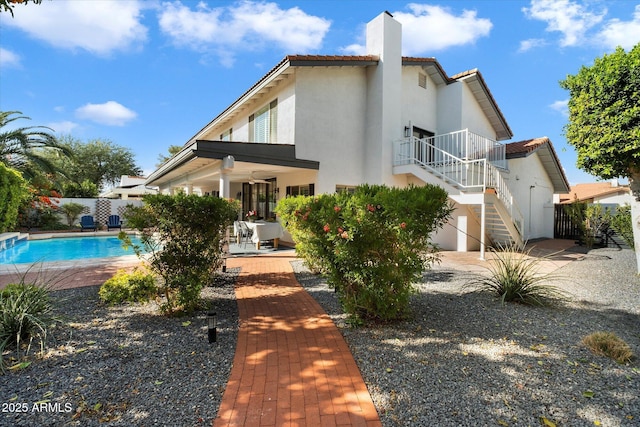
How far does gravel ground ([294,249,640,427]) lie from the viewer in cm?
259

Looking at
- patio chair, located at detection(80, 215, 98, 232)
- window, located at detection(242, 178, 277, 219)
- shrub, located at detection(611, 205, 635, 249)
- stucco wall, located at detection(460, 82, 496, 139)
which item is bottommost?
patio chair, located at detection(80, 215, 98, 232)

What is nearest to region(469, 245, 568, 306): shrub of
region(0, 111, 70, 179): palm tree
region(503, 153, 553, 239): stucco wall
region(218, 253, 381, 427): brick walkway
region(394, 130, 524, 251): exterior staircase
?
region(218, 253, 381, 427): brick walkway

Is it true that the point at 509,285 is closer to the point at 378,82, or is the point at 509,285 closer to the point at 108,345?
the point at 108,345

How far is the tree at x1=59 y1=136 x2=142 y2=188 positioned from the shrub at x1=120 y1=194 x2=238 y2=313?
38949 mm

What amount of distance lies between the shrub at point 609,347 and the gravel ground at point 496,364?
0.11 meters

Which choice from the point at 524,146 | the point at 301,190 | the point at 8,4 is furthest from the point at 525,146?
the point at 8,4

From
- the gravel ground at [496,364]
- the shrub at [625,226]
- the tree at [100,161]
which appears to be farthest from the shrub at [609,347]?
the tree at [100,161]

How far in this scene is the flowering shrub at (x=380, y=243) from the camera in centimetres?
390

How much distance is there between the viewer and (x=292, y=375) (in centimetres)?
313

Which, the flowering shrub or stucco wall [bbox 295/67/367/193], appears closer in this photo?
the flowering shrub

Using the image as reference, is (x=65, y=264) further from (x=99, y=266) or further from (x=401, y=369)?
(x=401, y=369)

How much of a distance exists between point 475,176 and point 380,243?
999 cm

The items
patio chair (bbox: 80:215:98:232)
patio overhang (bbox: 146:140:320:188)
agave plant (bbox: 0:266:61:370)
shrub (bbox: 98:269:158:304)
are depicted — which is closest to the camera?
agave plant (bbox: 0:266:61:370)

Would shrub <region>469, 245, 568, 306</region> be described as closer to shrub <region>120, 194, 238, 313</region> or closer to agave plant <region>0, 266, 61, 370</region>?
shrub <region>120, 194, 238, 313</region>
